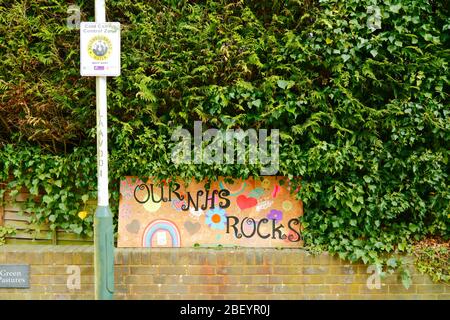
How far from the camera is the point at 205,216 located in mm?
4715

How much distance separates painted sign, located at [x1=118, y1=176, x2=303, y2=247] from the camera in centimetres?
471

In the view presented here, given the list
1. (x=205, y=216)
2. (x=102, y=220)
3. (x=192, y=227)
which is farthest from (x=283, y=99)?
(x=102, y=220)

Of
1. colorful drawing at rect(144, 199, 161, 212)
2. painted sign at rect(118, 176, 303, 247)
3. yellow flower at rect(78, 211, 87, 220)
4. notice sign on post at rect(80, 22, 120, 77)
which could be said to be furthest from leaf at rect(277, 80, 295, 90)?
yellow flower at rect(78, 211, 87, 220)

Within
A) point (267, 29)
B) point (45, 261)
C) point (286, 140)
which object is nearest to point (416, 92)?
point (286, 140)

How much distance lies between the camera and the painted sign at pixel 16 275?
4.61 meters

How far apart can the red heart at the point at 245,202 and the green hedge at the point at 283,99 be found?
31 cm

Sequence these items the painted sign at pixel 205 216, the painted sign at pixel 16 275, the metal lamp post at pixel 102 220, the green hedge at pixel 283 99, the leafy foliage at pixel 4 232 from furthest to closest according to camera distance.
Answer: the leafy foliage at pixel 4 232 < the painted sign at pixel 205 216 < the painted sign at pixel 16 275 < the green hedge at pixel 283 99 < the metal lamp post at pixel 102 220

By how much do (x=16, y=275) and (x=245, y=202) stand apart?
9.19 ft

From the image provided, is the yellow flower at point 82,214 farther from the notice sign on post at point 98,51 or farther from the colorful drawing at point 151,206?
the notice sign on post at point 98,51

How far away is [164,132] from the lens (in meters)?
4.62

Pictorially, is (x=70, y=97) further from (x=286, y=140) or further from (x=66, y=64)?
(x=286, y=140)

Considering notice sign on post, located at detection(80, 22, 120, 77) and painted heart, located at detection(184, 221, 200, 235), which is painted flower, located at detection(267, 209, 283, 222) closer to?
painted heart, located at detection(184, 221, 200, 235)

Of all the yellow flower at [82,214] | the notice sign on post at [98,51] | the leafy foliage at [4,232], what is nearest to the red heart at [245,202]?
the yellow flower at [82,214]

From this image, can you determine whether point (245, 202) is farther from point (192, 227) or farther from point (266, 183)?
point (192, 227)
